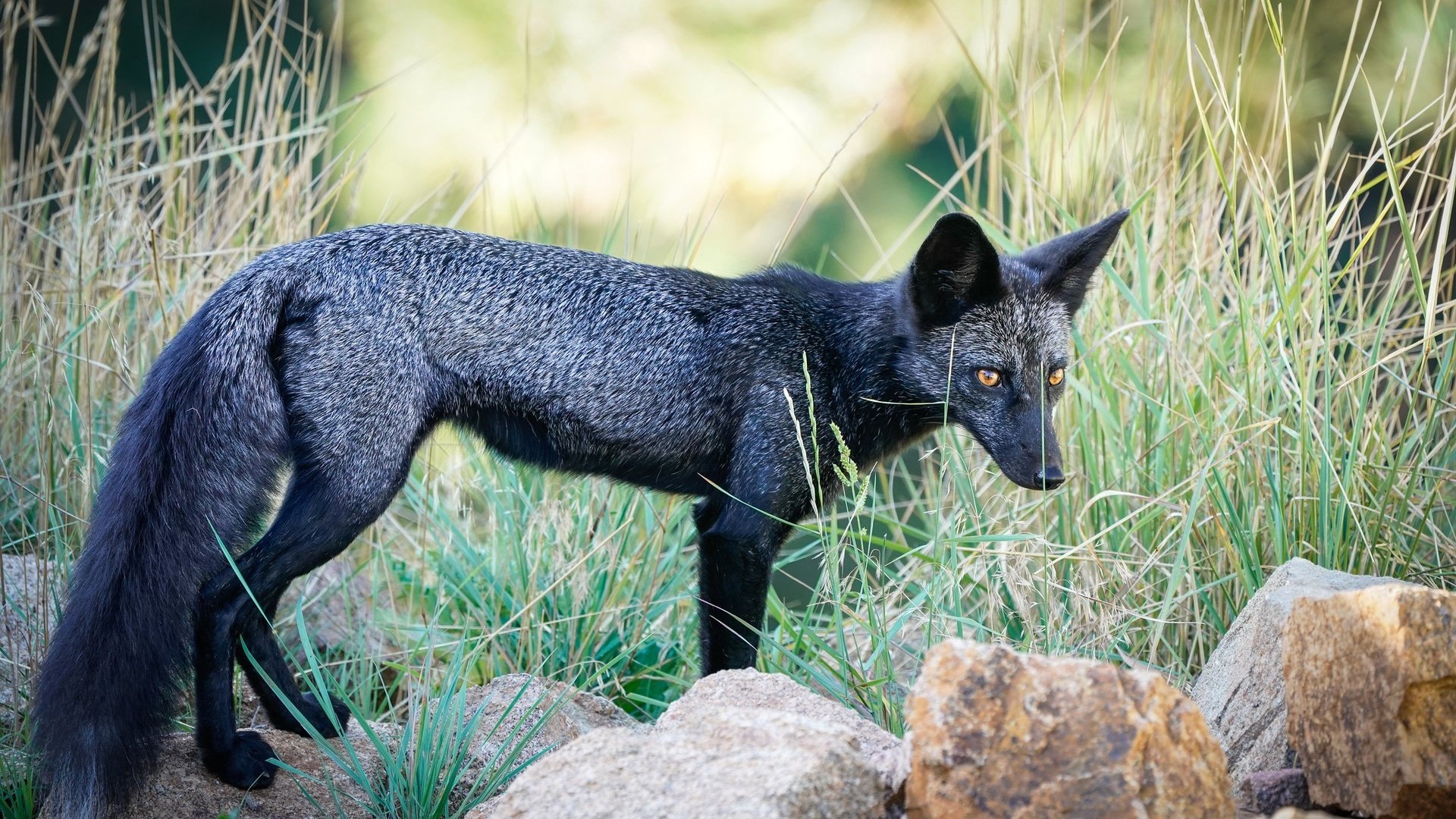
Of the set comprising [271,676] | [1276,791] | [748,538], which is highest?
[1276,791]

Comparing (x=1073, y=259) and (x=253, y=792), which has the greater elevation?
(x=1073, y=259)

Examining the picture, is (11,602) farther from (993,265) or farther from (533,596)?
(993,265)

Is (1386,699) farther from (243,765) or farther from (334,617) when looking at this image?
(334,617)

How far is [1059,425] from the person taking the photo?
4535 mm

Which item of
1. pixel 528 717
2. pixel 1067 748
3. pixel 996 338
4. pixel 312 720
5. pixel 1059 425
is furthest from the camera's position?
pixel 1059 425

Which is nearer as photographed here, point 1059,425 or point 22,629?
point 22,629

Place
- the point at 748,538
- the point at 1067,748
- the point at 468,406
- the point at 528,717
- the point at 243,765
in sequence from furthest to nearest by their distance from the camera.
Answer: the point at 748,538 < the point at 468,406 < the point at 528,717 < the point at 243,765 < the point at 1067,748

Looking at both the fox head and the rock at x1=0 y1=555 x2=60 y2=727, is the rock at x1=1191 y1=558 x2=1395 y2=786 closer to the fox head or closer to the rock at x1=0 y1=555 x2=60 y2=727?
the fox head

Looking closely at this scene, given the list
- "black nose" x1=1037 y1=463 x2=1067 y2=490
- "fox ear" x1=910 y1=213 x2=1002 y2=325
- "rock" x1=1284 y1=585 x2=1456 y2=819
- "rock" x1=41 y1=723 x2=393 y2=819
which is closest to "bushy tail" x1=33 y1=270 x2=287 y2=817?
"rock" x1=41 y1=723 x2=393 y2=819

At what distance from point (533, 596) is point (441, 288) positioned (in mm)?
1254

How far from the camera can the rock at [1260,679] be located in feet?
8.57

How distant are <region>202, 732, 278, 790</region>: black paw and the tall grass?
47 cm

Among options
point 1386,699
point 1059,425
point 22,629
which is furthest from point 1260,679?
point 22,629

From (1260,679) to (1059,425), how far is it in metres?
1.91
